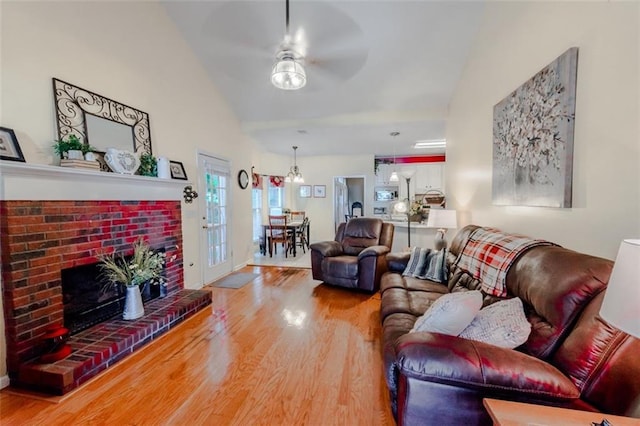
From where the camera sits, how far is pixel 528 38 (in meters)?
2.20

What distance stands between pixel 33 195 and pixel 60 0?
1.62m

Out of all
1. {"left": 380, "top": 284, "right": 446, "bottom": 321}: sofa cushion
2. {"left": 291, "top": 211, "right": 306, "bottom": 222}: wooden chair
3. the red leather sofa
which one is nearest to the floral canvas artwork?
the red leather sofa

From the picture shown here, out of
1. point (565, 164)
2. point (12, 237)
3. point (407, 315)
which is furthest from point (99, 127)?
point (565, 164)

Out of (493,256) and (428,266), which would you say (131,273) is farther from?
(493,256)

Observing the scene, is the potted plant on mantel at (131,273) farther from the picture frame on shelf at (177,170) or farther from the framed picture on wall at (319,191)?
the framed picture on wall at (319,191)

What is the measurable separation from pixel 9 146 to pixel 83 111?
70 centimetres

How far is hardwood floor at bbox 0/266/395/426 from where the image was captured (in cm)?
165

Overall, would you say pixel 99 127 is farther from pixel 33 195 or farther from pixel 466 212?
pixel 466 212

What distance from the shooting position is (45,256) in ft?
6.79

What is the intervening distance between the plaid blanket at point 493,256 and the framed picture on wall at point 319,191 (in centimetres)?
548

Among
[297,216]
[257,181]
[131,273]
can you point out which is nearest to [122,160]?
[131,273]

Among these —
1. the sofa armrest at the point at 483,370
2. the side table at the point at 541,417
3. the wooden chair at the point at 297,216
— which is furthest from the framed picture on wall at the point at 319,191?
the side table at the point at 541,417

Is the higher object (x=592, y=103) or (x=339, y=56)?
(x=339, y=56)

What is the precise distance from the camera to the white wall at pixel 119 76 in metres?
2.02
